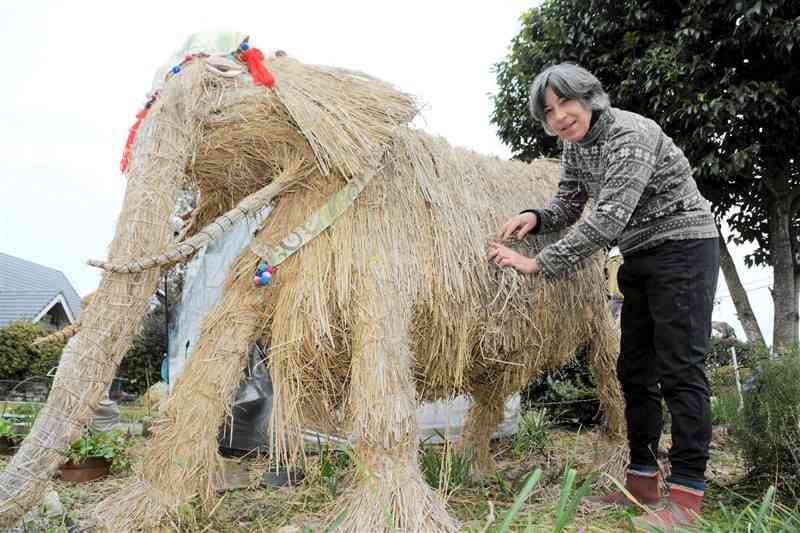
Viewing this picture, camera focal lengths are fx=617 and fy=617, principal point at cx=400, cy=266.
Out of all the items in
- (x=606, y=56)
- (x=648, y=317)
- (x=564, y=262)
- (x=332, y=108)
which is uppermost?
(x=606, y=56)

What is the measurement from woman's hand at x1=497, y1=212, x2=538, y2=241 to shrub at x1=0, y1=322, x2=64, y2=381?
11.5 m

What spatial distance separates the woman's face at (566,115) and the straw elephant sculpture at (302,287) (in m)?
0.41

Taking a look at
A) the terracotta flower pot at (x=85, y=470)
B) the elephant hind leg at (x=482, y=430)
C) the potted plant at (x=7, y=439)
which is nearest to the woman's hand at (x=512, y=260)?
the elephant hind leg at (x=482, y=430)

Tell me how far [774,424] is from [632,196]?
1.18 meters

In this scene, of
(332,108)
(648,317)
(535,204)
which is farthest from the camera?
(535,204)

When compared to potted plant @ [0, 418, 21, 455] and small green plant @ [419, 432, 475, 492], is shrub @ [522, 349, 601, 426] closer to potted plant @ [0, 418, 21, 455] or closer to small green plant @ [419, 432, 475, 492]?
small green plant @ [419, 432, 475, 492]

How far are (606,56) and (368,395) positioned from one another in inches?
224

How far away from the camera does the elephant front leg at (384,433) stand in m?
1.71

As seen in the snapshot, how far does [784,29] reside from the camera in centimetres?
509

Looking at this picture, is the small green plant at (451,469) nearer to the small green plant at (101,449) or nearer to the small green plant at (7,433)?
the small green plant at (101,449)

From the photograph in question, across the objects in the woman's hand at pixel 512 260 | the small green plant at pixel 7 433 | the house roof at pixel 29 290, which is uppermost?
the house roof at pixel 29 290

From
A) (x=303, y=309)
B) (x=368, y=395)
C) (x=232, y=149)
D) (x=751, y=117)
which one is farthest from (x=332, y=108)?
(x=751, y=117)

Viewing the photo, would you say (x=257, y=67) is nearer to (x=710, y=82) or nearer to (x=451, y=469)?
(x=451, y=469)

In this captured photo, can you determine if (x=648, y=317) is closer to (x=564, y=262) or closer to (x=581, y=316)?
(x=581, y=316)
